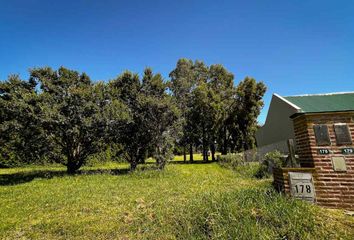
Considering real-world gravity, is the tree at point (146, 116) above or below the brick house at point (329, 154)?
above

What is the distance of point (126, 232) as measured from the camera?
4.40 meters

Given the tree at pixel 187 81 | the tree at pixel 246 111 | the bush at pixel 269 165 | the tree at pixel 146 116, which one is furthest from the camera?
the tree at pixel 187 81

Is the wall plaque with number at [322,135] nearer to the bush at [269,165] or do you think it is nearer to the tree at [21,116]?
the bush at [269,165]

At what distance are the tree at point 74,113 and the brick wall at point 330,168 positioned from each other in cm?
1061

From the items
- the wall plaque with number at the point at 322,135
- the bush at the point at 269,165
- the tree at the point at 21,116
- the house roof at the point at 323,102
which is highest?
the tree at the point at 21,116

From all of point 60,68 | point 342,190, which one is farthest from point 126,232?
point 60,68

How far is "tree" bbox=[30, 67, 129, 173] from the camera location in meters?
12.5

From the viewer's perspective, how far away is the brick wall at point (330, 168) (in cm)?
502

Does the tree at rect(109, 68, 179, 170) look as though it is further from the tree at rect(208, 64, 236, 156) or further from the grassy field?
the tree at rect(208, 64, 236, 156)

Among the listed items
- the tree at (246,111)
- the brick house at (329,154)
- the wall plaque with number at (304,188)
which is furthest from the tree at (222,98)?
the wall plaque with number at (304,188)

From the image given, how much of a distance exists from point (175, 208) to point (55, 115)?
9.66 m

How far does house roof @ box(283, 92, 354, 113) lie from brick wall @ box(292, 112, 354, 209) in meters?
0.15

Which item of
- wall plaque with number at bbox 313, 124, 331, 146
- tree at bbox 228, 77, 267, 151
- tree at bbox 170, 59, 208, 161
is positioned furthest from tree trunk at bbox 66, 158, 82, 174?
tree at bbox 228, 77, 267, 151

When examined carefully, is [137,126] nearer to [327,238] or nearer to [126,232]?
[126,232]
